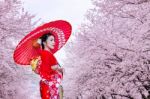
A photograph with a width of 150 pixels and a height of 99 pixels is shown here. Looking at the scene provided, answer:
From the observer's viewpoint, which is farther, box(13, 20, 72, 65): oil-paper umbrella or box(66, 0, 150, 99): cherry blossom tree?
box(66, 0, 150, 99): cherry blossom tree

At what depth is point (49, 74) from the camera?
4.22 metres

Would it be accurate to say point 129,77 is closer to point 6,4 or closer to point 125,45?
point 125,45

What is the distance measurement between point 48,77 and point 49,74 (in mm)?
37

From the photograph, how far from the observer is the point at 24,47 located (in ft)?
14.3

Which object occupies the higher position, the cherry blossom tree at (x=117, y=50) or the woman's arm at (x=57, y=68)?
the woman's arm at (x=57, y=68)

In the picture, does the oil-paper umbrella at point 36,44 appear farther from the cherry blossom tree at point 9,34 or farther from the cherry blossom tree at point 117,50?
the cherry blossom tree at point 9,34

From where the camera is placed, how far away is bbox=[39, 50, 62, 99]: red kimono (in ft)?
13.5

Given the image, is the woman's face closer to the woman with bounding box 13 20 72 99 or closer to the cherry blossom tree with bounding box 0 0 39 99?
the woman with bounding box 13 20 72 99

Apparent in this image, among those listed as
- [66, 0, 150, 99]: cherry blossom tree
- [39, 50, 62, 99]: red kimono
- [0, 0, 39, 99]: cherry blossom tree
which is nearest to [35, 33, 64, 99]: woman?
[39, 50, 62, 99]: red kimono

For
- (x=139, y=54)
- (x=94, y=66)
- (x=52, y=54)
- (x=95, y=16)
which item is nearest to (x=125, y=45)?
(x=139, y=54)

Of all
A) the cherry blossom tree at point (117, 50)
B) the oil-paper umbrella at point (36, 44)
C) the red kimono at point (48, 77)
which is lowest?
the cherry blossom tree at point (117, 50)

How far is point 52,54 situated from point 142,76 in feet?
41.4

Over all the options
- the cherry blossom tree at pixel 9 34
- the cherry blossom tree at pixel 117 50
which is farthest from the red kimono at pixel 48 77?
the cherry blossom tree at pixel 9 34

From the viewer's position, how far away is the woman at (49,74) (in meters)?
4.12
